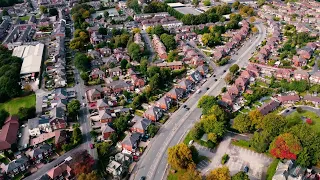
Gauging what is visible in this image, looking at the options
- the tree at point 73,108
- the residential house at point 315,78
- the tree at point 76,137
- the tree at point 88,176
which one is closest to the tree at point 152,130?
the tree at point 76,137

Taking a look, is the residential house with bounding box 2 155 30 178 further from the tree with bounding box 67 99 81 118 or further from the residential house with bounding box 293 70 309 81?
the residential house with bounding box 293 70 309 81

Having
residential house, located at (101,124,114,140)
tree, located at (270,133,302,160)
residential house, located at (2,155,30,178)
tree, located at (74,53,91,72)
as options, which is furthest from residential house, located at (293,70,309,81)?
residential house, located at (2,155,30,178)

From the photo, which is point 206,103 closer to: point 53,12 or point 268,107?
point 268,107

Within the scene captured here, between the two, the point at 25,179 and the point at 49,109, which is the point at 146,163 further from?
the point at 49,109

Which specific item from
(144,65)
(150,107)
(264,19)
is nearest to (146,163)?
(150,107)

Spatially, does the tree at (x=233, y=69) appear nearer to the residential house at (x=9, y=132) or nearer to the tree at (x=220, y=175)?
the tree at (x=220, y=175)

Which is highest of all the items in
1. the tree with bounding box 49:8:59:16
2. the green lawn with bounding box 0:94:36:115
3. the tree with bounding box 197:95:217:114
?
the tree with bounding box 197:95:217:114
